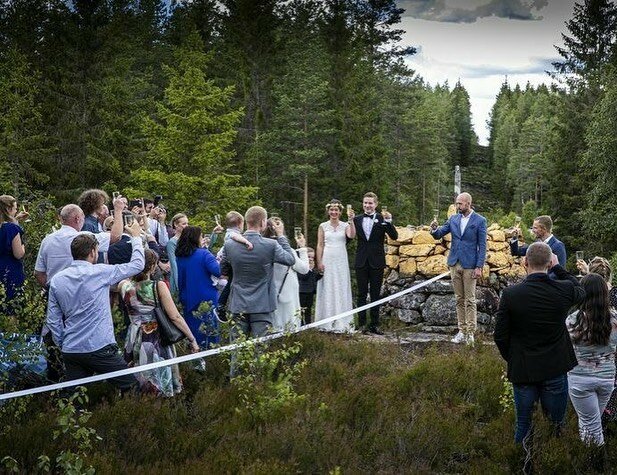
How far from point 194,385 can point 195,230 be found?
187 centimetres

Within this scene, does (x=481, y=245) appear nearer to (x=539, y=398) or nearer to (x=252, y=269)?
(x=252, y=269)

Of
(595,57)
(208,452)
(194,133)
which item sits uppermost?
(595,57)

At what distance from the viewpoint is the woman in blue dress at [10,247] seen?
691cm

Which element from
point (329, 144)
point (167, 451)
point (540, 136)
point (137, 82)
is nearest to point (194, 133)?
point (137, 82)

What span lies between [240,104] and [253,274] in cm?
3114

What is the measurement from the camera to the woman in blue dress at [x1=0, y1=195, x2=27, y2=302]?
6914 mm

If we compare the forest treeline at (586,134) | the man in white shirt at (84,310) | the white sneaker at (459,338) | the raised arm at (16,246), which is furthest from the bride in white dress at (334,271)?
the forest treeline at (586,134)

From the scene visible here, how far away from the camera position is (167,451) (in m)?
4.86

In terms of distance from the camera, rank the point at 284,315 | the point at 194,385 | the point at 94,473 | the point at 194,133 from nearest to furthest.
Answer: the point at 94,473, the point at 194,385, the point at 284,315, the point at 194,133

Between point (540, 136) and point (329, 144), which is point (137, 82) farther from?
point (540, 136)

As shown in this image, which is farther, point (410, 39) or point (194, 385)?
point (410, 39)

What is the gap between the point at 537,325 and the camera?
508cm

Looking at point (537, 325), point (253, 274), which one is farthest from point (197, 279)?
point (537, 325)

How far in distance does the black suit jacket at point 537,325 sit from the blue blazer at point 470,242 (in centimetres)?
433
